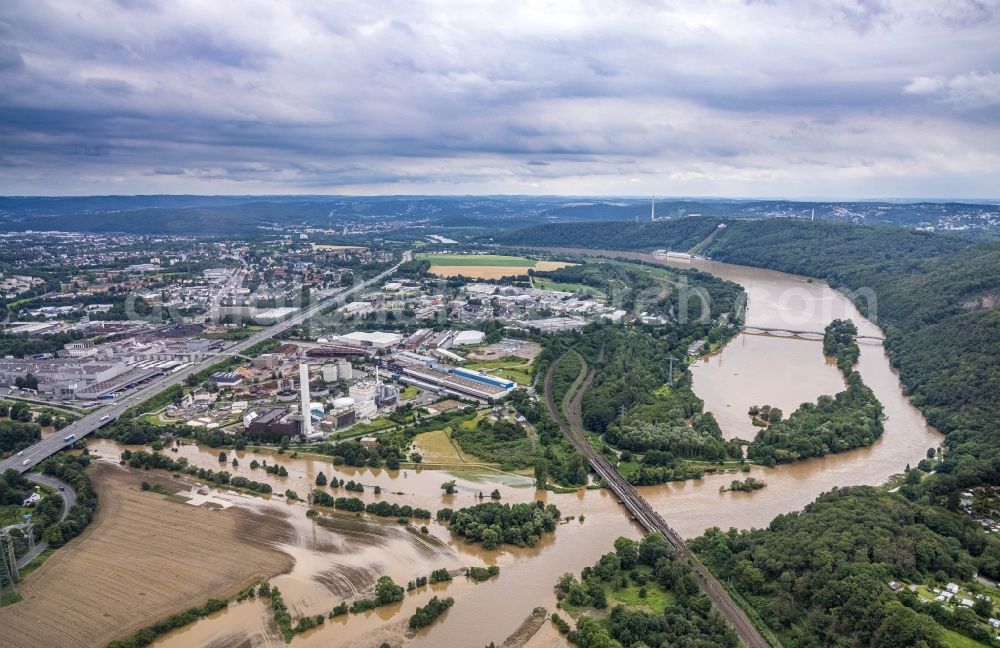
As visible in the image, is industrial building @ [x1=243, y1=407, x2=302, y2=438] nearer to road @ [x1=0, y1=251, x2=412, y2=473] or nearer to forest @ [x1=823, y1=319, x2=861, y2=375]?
road @ [x1=0, y1=251, x2=412, y2=473]

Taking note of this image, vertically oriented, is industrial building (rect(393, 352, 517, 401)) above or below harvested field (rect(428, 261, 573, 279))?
below

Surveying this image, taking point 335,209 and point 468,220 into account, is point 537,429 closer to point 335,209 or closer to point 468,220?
point 468,220

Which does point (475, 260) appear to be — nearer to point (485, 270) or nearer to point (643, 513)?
point (485, 270)

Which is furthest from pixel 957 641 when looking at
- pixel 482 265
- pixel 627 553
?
pixel 482 265

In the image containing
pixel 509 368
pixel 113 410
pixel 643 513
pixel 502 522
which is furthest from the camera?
pixel 509 368

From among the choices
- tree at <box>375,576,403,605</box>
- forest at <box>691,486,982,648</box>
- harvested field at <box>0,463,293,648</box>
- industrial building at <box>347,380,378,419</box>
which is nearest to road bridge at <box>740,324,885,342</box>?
industrial building at <box>347,380,378,419</box>

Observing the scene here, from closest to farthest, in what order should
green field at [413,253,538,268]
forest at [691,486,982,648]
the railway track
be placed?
1. forest at [691,486,982,648]
2. the railway track
3. green field at [413,253,538,268]

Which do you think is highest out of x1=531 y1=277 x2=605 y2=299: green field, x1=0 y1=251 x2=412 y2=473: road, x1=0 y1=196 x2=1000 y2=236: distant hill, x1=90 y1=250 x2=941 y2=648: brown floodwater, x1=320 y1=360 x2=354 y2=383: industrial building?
x1=0 y1=196 x2=1000 y2=236: distant hill
